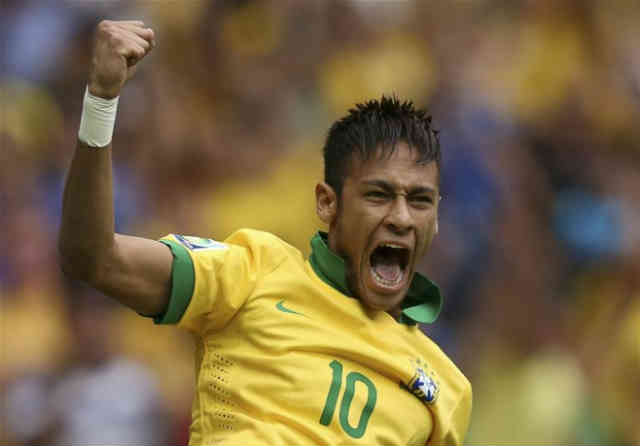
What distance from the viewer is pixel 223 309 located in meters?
2.37

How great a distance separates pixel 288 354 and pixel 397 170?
0.50m

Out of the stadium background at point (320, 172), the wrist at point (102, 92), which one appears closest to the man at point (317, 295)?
the wrist at point (102, 92)

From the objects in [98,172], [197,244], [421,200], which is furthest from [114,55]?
[421,200]

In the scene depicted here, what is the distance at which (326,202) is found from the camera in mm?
2629

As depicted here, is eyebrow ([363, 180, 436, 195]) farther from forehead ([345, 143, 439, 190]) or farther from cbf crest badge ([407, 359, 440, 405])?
cbf crest badge ([407, 359, 440, 405])

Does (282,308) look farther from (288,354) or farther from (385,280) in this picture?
(385,280)

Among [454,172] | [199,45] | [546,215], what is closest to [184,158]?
[199,45]

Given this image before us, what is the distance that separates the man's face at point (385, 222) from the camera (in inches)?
99.0

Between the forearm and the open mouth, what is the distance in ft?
2.24

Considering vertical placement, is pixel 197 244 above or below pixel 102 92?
below

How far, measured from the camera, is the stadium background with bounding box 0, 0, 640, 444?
4.03 meters

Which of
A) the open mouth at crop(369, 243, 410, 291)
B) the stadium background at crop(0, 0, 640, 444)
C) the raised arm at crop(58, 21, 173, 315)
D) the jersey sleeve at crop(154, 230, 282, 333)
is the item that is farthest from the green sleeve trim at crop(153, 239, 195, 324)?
the stadium background at crop(0, 0, 640, 444)

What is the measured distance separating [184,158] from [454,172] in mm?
1101

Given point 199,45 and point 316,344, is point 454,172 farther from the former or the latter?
point 316,344
